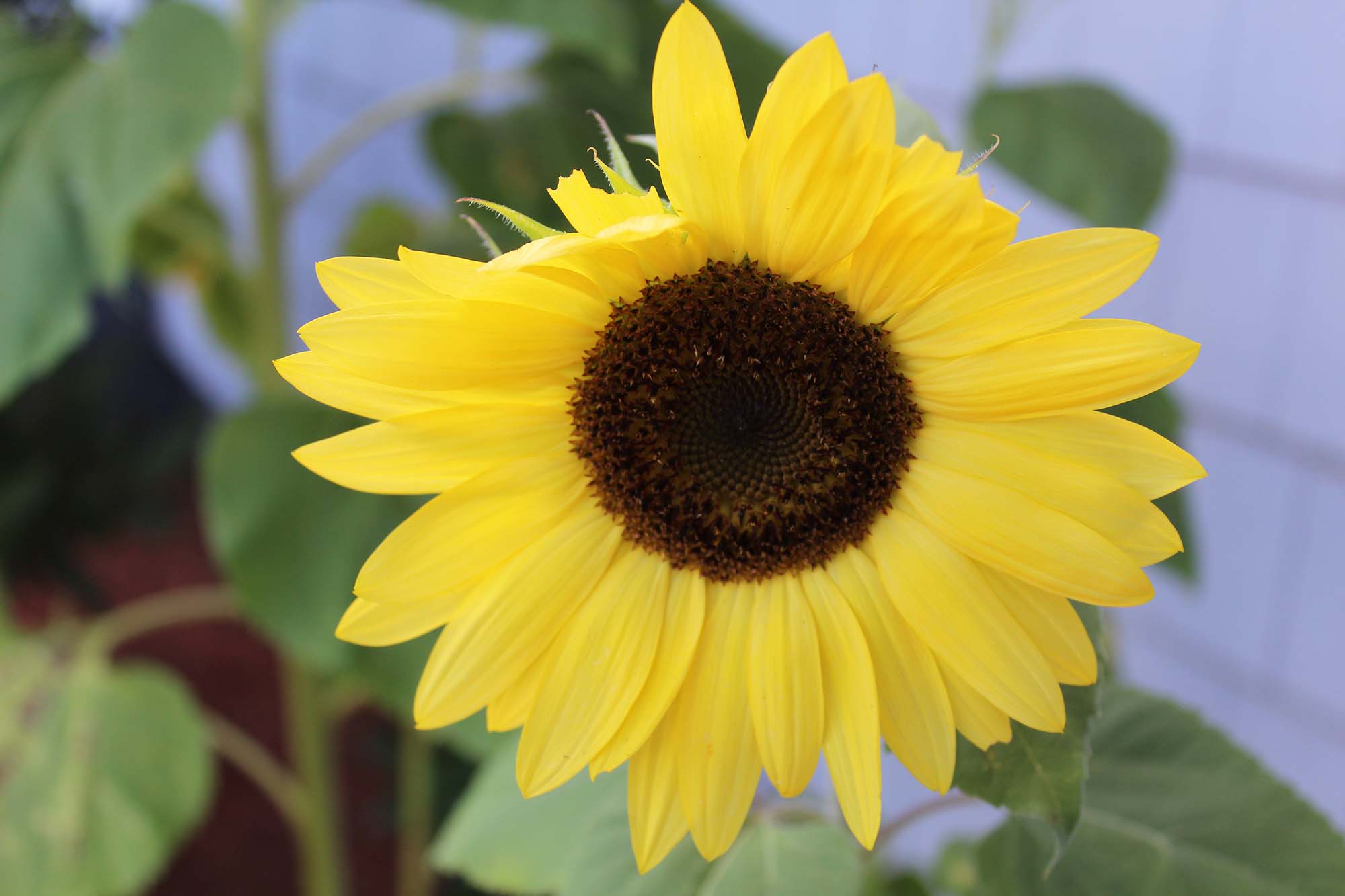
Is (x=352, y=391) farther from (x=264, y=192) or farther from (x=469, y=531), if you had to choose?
(x=264, y=192)

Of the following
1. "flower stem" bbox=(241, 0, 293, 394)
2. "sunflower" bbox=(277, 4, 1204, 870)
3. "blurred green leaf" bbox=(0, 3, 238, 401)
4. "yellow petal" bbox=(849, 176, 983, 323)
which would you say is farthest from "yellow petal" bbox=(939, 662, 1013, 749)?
"flower stem" bbox=(241, 0, 293, 394)

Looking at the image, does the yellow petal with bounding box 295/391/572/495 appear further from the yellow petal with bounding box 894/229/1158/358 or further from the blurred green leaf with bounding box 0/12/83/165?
the blurred green leaf with bounding box 0/12/83/165

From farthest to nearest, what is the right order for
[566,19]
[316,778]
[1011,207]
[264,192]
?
[1011,207] → [316,778] → [264,192] → [566,19]

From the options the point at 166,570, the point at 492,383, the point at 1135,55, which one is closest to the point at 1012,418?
the point at 492,383

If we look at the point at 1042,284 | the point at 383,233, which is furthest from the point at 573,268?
the point at 383,233

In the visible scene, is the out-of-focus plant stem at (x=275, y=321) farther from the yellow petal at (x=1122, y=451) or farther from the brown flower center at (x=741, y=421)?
the yellow petal at (x=1122, y=451)
